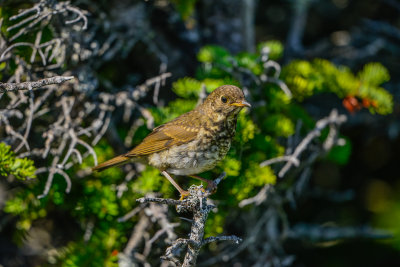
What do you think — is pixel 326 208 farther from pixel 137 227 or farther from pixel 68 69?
pixel 68 69

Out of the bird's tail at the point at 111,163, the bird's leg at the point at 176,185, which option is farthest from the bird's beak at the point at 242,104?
the bird's tail at the point at 111,163

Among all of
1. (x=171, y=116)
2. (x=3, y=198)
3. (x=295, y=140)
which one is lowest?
(x=3, y=198)

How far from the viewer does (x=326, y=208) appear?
17.7 ft

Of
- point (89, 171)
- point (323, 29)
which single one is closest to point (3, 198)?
point (89, 171)

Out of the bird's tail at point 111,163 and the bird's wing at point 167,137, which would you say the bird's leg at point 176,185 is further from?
the bird's tail at point 111,163

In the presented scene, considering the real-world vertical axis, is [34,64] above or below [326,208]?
above

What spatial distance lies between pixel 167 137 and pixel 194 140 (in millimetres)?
222

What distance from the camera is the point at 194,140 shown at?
3594 millimetres

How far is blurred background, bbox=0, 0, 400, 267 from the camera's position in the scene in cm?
353

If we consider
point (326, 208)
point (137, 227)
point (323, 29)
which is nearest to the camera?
point (137, 227)

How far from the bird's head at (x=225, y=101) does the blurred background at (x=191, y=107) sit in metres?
0.17

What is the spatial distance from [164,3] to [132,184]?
2209mm

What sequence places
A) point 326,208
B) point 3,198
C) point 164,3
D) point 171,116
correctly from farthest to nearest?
point 326,208, point 164,3, point 3,198, point 171,116

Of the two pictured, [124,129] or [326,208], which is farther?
[326,208]
